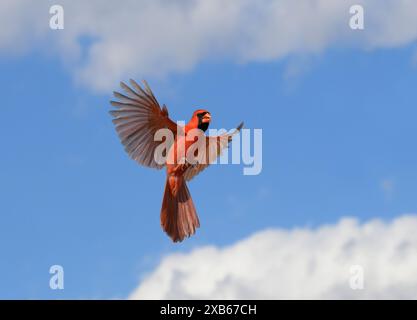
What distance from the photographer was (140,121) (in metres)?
7.68

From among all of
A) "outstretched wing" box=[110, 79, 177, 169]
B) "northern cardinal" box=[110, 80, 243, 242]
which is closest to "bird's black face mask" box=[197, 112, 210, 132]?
"northern cardinal" box=[110, 80, 243, 242]

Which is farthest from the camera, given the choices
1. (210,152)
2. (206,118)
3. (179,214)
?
(210,152)

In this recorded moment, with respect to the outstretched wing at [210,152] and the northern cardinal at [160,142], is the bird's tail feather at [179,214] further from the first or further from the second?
the outstretched wing at [210,152]

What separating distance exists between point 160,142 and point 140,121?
356 mm

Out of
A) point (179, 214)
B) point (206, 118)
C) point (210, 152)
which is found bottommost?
point (179, 214)

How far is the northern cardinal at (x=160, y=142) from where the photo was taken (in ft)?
24.8

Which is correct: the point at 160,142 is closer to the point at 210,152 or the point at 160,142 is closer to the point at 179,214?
the point at 210,152

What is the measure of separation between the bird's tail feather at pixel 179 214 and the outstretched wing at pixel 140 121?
41 cm

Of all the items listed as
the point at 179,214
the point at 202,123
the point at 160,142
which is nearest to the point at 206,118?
the point at 202,123

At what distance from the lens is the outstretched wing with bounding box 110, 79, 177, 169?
755 centimetres
